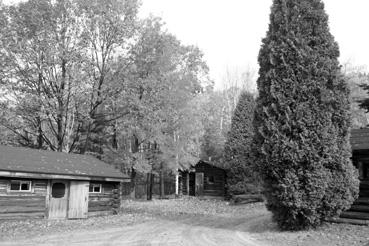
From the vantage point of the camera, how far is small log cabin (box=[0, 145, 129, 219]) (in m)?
15.7

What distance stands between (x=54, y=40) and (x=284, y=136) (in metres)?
16.6

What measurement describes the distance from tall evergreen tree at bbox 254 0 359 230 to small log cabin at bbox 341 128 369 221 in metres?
1.32

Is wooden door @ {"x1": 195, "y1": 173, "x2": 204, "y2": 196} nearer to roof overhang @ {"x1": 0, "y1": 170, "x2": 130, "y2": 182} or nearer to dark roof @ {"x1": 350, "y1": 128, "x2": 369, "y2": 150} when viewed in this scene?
roof overhang @ {"x1": 0, "y1": 170, "x2": 130, "y2": 182}

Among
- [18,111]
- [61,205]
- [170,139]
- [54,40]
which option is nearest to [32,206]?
[61,205]

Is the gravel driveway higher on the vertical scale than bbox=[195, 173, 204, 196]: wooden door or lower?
lower

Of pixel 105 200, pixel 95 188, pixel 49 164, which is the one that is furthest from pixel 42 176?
pixel 105 200

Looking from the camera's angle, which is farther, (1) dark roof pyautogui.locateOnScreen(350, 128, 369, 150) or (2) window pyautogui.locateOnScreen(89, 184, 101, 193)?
(2) window pyautogui.locateOnScreen(89, 184, 101, 193)

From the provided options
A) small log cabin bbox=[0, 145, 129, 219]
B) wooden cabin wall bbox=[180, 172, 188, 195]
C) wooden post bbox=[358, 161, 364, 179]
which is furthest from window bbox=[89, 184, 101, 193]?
wooden cabin wall bbox=[180, 172, 188, 195]

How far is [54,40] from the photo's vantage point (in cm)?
2242

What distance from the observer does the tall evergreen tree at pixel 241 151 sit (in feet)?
98.4

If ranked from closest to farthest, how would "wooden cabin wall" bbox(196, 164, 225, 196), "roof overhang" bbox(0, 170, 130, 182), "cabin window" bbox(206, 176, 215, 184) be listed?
"roof overhang" bbox(0, 170, 130, 182) → "wooden cabin wall" bbox(196, 164, 225, 196) → "cabin window" bbox(206, 176, 215, 184)

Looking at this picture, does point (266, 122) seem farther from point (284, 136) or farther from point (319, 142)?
point (319, 142)

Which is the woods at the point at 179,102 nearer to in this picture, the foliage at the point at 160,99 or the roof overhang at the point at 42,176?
the foliage at the point at 160,99

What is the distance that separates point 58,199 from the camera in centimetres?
1750
